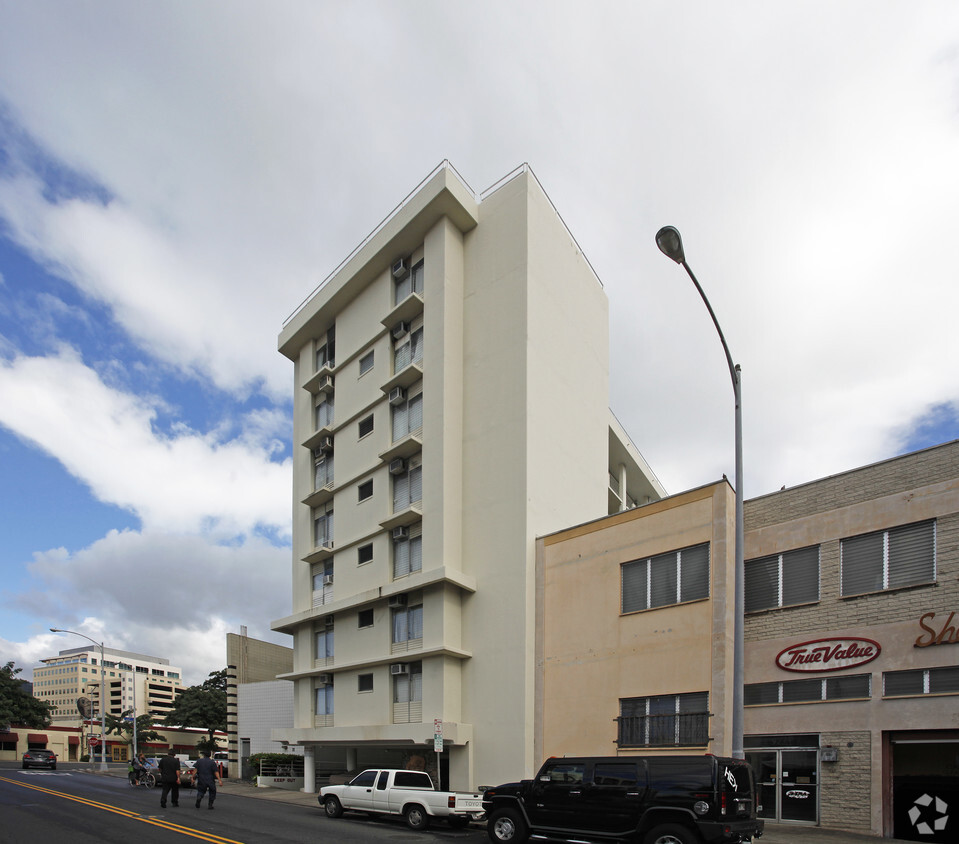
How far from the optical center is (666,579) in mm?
22031

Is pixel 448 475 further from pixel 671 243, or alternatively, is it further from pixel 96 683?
pixel 96 683

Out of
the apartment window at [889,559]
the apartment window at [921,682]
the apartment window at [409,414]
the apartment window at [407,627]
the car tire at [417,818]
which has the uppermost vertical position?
the apartment window at [409,414]

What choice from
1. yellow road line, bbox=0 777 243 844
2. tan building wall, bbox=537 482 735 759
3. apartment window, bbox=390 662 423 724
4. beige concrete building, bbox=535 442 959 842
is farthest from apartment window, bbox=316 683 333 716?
tan building wall, bbox=537 482 735 759

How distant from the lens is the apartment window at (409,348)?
104 feet

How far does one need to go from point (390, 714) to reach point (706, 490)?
15362 mm

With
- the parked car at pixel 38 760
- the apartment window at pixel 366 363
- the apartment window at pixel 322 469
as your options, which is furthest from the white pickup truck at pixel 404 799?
the parked car at pixel 38 760

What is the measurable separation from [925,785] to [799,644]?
12.8 ft

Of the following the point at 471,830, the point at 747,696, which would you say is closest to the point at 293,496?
the point at 471,830

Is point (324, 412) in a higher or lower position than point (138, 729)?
higher

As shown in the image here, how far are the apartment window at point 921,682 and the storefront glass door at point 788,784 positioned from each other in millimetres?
2484

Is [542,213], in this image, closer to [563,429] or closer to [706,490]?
[563,429]

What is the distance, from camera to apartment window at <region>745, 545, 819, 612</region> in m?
19.5

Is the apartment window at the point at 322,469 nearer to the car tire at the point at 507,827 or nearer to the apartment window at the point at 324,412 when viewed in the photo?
the apartment window at the point at 324,412

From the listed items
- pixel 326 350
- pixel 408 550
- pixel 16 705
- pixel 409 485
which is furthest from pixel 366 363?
pixel 16 705
